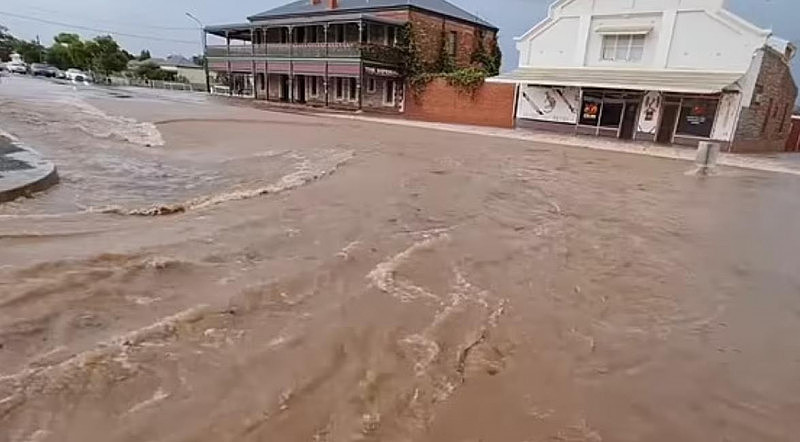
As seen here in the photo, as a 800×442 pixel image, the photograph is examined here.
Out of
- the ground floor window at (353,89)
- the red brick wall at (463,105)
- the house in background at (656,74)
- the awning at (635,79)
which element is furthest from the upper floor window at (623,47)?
the ground floor window at (353,89)

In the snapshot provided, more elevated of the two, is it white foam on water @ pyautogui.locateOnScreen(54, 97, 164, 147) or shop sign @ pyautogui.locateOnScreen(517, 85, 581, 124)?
shop sign @ pyautogui.locateOnScreen(517, 85, 581, 124)

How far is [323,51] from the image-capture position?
3012 cm

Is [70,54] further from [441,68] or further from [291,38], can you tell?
[441,68]

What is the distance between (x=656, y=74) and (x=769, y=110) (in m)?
5.82

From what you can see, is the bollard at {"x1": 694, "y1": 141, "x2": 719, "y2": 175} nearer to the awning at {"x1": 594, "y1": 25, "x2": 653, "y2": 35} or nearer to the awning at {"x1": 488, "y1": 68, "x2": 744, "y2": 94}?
the awning at {"x1": 488, "y1": 68, "x2": 744, "y2": 94}

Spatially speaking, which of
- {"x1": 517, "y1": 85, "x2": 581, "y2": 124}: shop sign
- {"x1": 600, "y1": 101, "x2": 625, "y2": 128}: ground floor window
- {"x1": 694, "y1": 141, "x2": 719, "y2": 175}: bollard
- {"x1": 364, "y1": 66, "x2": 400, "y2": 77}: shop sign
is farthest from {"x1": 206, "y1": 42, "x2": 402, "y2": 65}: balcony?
{"x1": 694, "y1": 141, "x2": 719, "y2": 175}: bollard

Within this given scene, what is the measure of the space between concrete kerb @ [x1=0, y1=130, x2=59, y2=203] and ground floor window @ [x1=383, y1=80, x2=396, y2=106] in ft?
77.3

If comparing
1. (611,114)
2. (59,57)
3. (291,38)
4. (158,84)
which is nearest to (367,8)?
(291,38)

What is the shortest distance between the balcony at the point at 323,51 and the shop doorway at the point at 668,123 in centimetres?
1479

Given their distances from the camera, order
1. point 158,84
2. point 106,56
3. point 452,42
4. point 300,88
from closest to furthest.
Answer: point 452,42 → point 300,88 → point 158,84 → point 106,56

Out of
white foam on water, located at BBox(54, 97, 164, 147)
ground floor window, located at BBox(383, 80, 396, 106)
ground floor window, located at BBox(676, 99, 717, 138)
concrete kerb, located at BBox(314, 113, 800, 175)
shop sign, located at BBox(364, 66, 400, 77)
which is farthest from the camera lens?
ground floor window, located at BBox(383, 80, 396, 106)

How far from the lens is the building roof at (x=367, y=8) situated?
30789mm

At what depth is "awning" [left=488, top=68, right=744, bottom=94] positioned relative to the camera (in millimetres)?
18625

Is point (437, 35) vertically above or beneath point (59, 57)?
above
